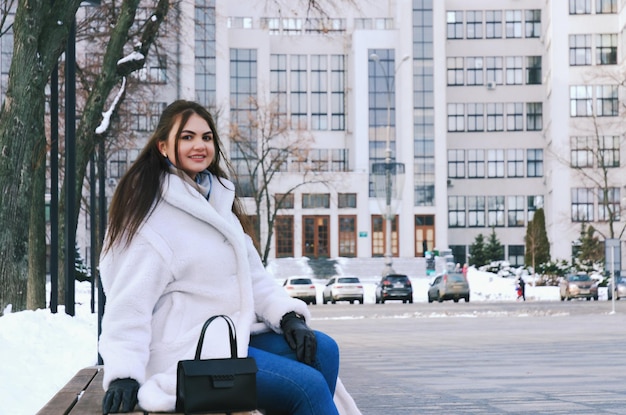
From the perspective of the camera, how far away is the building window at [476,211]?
95.9 meters

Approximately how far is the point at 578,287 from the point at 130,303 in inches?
1839

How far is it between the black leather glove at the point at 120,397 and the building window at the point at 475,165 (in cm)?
9309

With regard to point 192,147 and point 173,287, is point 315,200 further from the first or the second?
point 173,287

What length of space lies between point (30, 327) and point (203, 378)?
7.98 m

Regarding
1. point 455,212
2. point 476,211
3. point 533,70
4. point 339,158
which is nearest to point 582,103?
point 533,70

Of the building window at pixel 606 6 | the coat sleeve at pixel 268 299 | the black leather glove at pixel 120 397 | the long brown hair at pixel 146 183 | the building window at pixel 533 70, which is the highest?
the building window at pixel 606 6

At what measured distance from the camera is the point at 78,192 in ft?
77.5

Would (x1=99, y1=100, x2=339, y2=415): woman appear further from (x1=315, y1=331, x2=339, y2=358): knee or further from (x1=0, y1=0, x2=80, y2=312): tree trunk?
(x1=0, y1=0, x2=80, y2=312): tree trunk

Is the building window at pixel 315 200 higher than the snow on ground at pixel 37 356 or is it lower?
higher

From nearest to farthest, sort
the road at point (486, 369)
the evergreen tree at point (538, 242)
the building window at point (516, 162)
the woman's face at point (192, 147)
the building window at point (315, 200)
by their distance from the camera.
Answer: the woman's face at point (192, 147), the road at point (486, 369), the evergreen tree at point (538, 242), the building window at point (315, 200), the building window at point (516, 162)

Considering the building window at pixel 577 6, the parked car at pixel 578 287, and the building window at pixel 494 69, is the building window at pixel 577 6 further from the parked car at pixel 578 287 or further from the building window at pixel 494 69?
the parked car at pixel 578 287

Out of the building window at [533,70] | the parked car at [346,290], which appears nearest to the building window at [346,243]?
the building window at [533,70]

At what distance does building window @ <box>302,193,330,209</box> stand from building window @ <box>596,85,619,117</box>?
2199cm

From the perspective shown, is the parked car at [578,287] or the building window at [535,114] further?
the building window at [535,114]
